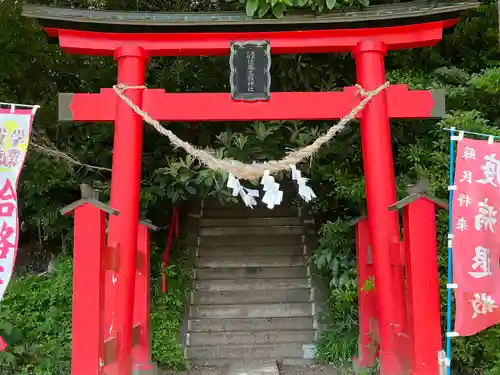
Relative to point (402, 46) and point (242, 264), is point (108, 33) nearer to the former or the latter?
point (402, 46)

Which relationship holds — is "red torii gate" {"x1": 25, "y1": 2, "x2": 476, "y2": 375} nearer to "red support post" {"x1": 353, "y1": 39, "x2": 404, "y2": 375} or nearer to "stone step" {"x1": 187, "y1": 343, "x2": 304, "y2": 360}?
"red support post" {"x1": 353, "y1": 39, "x2": 404, "y2": 375}

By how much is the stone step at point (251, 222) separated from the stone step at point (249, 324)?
7.60 feet

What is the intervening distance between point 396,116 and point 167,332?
3573 millimetres

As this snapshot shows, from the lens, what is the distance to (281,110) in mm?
4895

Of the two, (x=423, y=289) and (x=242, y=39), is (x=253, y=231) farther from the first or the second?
(x=423, y=289)

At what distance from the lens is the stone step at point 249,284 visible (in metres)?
7.39

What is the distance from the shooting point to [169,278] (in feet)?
22.8

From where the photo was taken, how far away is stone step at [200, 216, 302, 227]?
8859 millimetres

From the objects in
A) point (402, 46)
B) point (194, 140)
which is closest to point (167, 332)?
point (194, 140)

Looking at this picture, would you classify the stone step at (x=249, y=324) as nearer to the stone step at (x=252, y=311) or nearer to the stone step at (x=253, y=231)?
the stone step at (x=252, y=311)

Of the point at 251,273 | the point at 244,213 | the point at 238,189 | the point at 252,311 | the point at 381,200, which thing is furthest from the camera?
the point at 244,213

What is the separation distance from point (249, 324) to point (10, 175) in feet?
12.4

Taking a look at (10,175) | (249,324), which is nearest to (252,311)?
(249,324)

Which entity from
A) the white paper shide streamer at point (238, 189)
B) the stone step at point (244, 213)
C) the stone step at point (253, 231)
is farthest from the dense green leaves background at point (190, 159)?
the white paper shide streamer at point (238, 189)
